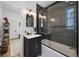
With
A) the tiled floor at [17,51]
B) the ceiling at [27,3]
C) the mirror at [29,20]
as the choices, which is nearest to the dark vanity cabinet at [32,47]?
the tiled floor at [17,51]

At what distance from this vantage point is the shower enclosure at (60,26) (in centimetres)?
134

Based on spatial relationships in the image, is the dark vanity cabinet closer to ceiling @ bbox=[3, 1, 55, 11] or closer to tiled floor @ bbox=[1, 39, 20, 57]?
tiled floor @ bbox=[1, 39, 20, 57]

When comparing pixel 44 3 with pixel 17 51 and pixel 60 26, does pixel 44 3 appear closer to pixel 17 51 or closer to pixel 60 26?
pixel 60 26

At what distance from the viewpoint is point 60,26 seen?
4.75 feet

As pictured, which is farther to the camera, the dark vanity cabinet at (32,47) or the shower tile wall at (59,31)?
the dark vanity cabinet at (32,47)

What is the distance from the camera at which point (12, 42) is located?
1.41 m

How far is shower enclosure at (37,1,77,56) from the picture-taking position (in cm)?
134

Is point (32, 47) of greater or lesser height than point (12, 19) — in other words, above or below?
below

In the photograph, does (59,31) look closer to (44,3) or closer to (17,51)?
(44,3)

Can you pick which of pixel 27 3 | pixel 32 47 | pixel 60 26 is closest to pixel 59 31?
pixel 60 26

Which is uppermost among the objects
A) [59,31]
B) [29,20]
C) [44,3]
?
[44,3]

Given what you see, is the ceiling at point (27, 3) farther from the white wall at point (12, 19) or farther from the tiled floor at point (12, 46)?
the tiled floor at point (12, 46)

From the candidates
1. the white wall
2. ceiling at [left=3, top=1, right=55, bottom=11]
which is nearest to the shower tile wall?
ceiling at [left=3, top=1, right=55, bottom=11]

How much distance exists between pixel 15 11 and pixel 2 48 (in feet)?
1.78
